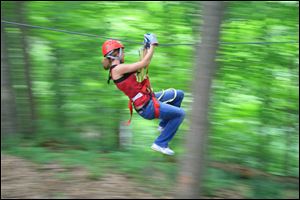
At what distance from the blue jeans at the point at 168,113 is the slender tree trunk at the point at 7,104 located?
14.7 feet

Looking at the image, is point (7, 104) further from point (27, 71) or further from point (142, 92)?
point (142, 92)

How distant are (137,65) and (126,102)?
3.55m

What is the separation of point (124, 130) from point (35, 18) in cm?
241

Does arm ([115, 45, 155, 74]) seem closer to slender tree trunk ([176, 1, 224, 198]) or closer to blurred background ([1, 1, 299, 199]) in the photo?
slender tree trunk ([176, 1, 224, 198])

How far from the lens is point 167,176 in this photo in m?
6.59

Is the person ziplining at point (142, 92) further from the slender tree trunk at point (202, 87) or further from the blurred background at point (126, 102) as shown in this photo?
the blurred background at point (126, 102)

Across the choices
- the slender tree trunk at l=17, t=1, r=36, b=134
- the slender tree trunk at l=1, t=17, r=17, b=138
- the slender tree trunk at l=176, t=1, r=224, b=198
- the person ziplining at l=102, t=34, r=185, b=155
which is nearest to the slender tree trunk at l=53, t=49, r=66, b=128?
the slender tree trunk at l=17, t=1, r=36, b=134

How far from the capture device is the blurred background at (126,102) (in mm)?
6492

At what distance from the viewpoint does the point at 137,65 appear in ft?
11.7

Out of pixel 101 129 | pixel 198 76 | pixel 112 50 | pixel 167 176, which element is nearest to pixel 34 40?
pixel 101 129

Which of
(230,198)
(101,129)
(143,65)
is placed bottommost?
(230,198)

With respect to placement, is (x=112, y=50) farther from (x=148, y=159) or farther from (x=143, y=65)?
(x=148, y=159)

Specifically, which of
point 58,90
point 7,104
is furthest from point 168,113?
point 7,104

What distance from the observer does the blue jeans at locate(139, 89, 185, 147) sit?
3750mm
